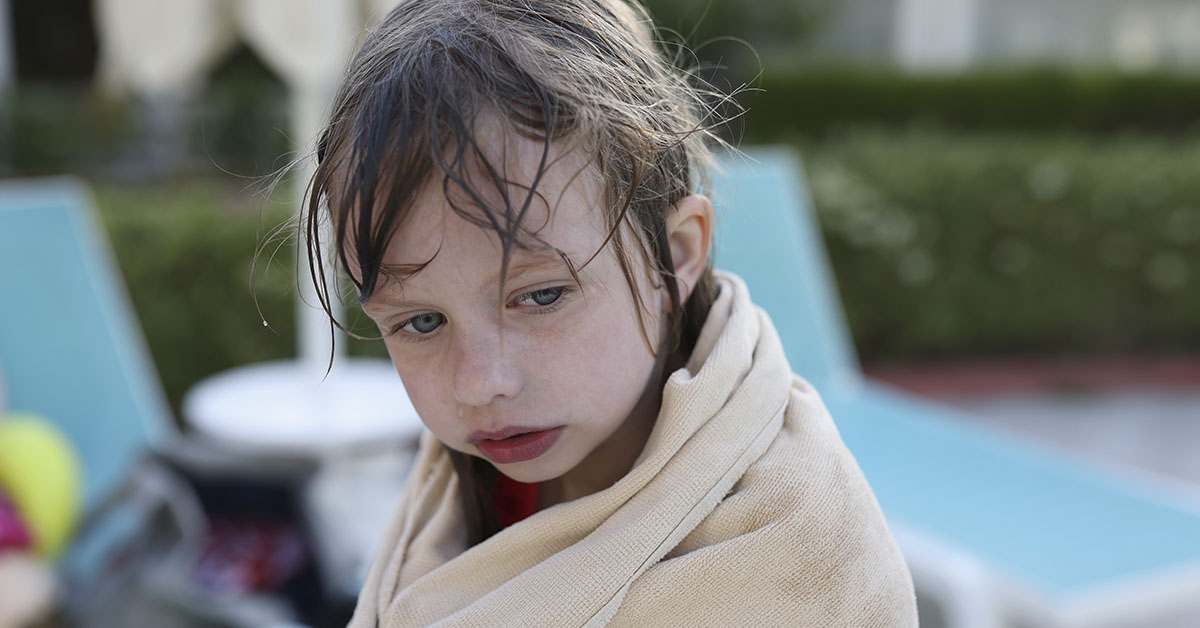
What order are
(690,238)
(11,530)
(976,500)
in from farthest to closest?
1. (976,500)
2. (11,530)
3. (690,238)

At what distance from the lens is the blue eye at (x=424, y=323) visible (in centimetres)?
81

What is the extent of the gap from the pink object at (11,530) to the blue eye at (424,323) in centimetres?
184

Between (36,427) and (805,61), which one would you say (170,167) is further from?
(36,427)

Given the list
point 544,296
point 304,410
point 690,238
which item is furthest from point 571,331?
point 304,410

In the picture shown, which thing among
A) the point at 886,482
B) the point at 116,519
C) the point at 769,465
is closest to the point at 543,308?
the point at 769,465

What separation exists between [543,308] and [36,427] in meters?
2.05

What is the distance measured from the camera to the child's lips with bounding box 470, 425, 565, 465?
821 millimetres

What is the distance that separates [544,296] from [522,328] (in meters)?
0.03

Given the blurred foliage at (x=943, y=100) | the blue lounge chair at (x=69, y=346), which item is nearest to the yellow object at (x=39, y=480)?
the blue lounge chair at (x=69, y=346)

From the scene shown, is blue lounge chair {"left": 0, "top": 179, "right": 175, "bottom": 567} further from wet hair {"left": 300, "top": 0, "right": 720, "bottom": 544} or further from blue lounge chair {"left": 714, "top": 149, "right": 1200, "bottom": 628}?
wet hair {"left": 300, "top": 0, "right": 720, "bottom": 544}

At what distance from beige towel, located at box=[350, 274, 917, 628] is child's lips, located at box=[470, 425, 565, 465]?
6cm

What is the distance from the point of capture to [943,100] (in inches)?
298

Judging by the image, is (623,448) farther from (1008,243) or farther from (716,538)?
(1008,243)

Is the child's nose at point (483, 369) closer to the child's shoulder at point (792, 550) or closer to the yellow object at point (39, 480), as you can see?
the child's shoulder at point (792, 550)
